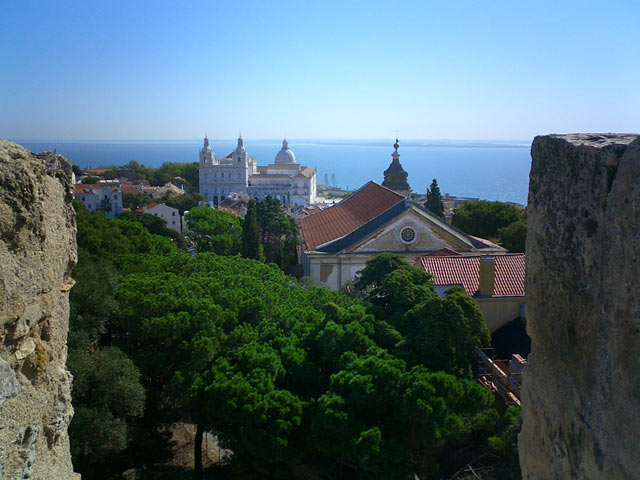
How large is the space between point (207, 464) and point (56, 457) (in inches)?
318

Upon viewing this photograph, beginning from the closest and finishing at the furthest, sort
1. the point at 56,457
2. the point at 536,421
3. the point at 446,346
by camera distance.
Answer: the point at 536,421
the point at 56,457
the point at 446,346

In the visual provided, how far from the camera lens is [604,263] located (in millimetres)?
3234

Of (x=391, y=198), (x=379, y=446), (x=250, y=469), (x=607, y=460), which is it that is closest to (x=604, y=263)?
(x=607, y=460)

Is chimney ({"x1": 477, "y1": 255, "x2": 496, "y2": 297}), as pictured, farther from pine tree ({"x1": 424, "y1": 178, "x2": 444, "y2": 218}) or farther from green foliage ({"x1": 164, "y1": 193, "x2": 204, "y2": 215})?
green foliage ({"x1": 164, "y1": 193, "x2": 204, "y2": 215})

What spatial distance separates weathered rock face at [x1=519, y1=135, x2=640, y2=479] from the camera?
3049 millimetres

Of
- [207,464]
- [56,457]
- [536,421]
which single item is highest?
[536,421]

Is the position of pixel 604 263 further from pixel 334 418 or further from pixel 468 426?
pixel 468 426

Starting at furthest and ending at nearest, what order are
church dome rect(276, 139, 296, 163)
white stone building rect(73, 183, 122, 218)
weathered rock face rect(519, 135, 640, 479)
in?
church dome rect(276, 139, 296, 163), white stone building rect(73, 183, 122, 218), weathered rock face rect(519, 135, 640, 479)

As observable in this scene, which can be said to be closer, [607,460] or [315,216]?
[607,460]

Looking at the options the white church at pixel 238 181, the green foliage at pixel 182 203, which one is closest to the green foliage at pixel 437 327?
the green foliage at pixel 182 203

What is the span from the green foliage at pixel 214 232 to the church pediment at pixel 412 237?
11.8 metres

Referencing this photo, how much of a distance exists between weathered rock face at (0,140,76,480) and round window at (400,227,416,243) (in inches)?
738

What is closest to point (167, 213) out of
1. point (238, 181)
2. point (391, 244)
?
point (391, 244)

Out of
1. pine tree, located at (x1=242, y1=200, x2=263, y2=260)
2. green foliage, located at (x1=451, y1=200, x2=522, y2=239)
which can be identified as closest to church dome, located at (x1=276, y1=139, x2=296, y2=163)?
green foliage, located at (x1=451, y1=200, x2=522, y2=239)
